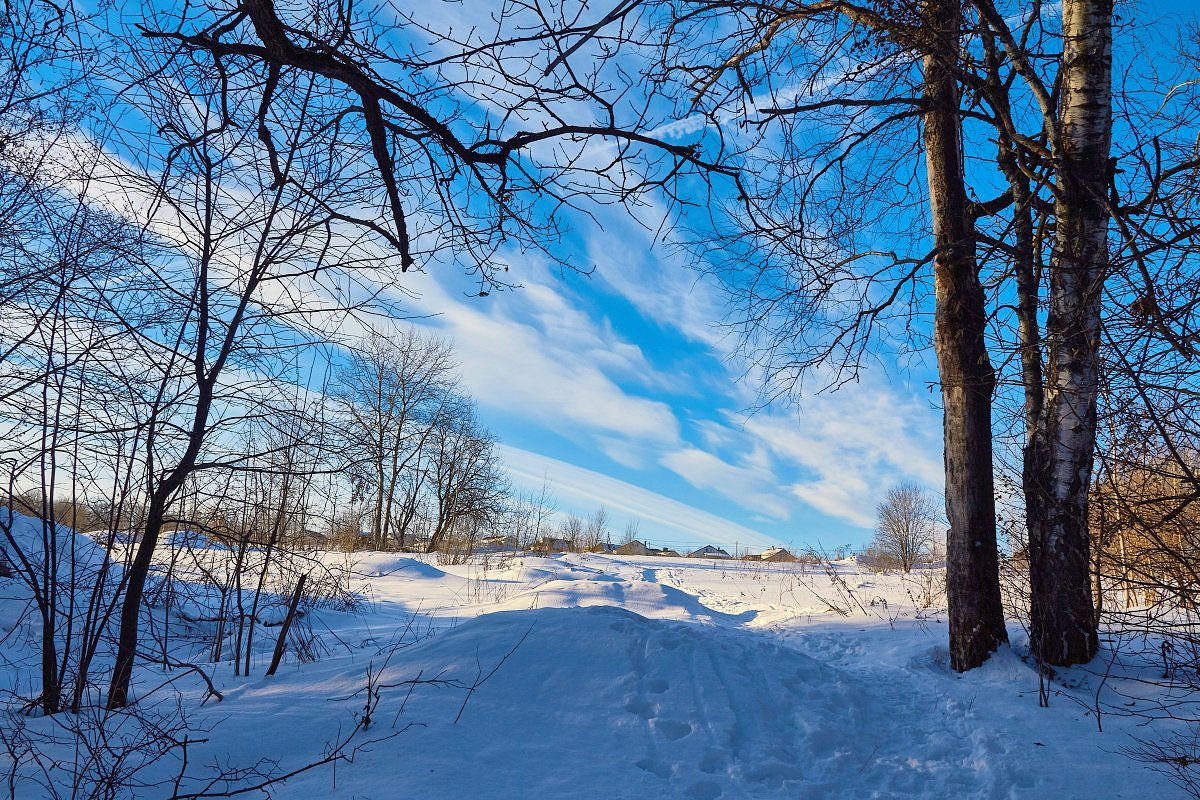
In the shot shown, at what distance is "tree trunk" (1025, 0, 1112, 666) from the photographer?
14.7 feet

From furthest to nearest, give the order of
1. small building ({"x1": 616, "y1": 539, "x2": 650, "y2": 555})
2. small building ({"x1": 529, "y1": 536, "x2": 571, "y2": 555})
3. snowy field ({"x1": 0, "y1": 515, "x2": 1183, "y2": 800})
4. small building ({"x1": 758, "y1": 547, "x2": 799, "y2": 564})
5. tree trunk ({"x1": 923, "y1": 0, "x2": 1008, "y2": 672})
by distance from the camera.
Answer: small building ({"x1": 616, "y1": 539, "x2": 650, "y2": 555})
small building ({"x1": 758, "y1": 547, "x2": 799, "y2": 564})
small building ({"x1": 529, "y1": 536, "x2": 571, "y2": 555})
tree trunk ({"x1": 923, "y1": 0, "x2": 1008, "y2": 672})
snowy field ({"x1": 0, "y1": 515, "x2": 1183, "y2": 800})

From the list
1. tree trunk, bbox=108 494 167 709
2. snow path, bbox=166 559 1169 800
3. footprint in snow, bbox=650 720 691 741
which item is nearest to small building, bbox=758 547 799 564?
snow path, bbox=166 559 1169 800

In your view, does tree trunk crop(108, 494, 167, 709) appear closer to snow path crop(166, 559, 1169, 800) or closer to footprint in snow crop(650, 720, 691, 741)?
snow path crop(166, 559, 1169, 800)

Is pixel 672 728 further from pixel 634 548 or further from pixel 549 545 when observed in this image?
pixel 634 548

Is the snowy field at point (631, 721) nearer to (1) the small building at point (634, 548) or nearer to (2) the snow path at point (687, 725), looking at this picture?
(2) the snow path at point (687, 725)

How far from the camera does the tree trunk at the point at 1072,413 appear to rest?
14.7 ft

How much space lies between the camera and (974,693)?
4652 mm

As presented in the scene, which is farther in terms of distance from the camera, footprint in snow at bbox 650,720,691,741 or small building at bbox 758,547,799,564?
small building at bbox 758,547,799,564

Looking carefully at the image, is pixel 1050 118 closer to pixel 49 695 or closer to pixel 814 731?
pixel 814 731

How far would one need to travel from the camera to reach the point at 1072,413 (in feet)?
15.1

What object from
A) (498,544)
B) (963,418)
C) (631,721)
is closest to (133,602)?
(631,721)

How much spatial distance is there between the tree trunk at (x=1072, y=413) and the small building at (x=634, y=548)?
30.4m

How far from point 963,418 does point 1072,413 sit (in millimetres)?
815

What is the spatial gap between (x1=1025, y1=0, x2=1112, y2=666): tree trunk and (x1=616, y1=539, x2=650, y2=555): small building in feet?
99.9
